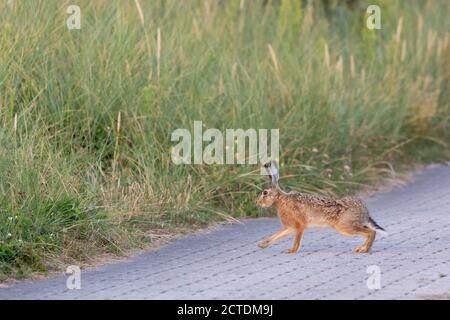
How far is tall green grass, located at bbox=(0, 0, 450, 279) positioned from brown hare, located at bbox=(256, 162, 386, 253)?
1194mm

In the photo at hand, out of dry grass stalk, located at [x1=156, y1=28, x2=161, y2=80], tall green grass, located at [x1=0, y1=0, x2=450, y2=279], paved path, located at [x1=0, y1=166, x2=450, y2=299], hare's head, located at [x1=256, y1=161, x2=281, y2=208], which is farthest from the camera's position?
dry grass stalk, located at [x1=156, y1=28, x2=161, y2=80]

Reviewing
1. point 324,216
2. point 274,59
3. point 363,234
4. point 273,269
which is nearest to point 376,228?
point 363,234

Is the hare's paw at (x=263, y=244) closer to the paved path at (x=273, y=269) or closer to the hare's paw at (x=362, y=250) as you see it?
the paved path at (x=273, y=269)

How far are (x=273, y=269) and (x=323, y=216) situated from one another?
98 cm

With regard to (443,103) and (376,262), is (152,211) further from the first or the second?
(443,103)

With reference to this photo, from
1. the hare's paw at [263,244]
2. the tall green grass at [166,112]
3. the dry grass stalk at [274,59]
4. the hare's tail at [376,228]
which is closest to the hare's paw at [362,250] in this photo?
the hare's tail at [376,228]

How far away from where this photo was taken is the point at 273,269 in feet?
28.4

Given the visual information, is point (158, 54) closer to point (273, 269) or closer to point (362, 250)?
point (362, 250)

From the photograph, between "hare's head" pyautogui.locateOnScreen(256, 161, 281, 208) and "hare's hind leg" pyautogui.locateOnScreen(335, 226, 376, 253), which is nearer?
A: "hare's hind leg" pyautogui.locateOnScreen(335, 226, 376, 253)

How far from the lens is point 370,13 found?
15.1 meters

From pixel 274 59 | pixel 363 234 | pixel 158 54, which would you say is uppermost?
pixel 158 54

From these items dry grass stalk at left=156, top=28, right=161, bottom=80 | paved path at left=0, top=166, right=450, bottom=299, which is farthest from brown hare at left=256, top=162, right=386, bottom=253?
dry grass stalk at left=156, top=28, right=161, bottom=80

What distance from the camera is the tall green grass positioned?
9.31 metres

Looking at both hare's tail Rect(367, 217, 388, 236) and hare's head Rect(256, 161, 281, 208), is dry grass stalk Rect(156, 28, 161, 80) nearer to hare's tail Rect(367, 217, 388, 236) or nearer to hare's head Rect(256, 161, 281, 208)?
hare's head Rect(256, 161, 281, 208)
